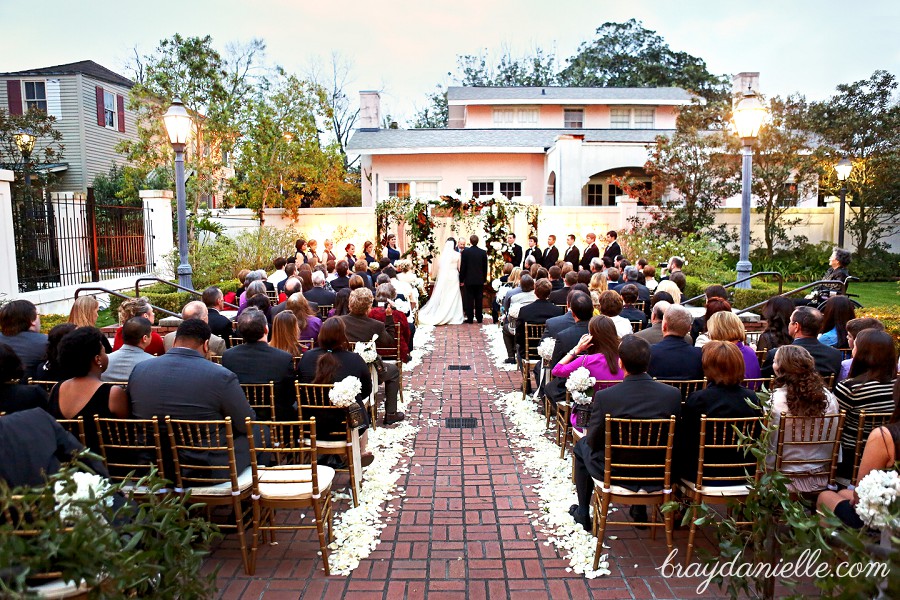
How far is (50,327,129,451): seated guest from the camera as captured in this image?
3951 mm

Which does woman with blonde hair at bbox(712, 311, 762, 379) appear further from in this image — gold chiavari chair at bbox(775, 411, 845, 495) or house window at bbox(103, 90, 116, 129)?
house window at bbox(103, 90, 116, 129)

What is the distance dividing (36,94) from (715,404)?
28266 millimetres

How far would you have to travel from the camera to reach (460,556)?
168 inches

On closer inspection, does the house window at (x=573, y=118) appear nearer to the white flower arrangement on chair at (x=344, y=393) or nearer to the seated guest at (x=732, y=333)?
the seated guest at (x=732, y=333)

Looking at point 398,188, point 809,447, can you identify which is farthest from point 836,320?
point 398,188

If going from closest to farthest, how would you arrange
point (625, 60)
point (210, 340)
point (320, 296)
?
point (210, 340)
point (320, 296)
point (625, 60)

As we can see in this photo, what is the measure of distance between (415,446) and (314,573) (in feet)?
8.24

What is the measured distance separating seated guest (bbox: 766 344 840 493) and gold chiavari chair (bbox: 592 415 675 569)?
65cm

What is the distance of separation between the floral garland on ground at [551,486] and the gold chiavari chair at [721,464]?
0.67 metres

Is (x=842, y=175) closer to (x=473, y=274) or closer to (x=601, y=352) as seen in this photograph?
(x=473, y=274)

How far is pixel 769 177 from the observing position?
18.0m

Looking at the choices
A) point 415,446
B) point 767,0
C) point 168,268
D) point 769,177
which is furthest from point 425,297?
point 767,0

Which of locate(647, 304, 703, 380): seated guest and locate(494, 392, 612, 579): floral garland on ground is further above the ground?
locate(647, 304, 703, 380): seated guest

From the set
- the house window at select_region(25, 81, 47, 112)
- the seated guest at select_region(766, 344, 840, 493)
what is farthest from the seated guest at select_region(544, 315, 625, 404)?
the house window at select_region(25, 81, 47, 112)
